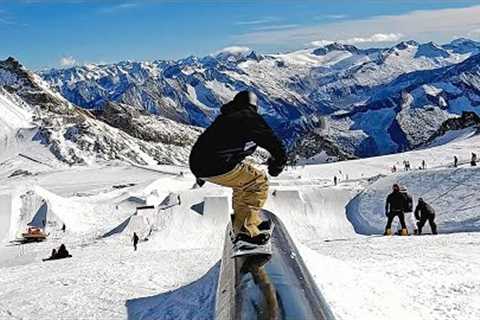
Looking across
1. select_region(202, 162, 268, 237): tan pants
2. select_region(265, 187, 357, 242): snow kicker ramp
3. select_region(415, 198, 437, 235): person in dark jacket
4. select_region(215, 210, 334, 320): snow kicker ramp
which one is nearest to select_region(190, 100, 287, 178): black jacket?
select_region(202, 162, 268, 237): tan pants

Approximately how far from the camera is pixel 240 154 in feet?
28.8

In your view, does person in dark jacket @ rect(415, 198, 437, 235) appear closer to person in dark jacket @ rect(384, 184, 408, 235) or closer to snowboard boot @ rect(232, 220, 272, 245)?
person in dark jacket @ rect(384, 184, 408, 235)

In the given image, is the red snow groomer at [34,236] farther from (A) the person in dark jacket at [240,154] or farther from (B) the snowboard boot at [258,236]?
(B) the snowboard boot at [258,236]

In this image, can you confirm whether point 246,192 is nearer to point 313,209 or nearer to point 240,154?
point 240,154

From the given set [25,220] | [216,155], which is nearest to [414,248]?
Result: [216,155]

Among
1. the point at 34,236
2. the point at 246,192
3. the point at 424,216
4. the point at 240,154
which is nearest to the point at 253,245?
the point at 246,192

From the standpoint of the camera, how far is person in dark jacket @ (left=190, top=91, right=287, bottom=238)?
8.61m

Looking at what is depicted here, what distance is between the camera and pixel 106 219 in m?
47.5

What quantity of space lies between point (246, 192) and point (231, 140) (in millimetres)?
993

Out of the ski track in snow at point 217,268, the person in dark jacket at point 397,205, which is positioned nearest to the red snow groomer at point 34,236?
the ski track in snow at point 217,268

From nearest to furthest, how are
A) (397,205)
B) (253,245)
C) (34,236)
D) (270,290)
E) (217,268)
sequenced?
(270,290) < (253,245) < (217,268) < (397,205) < (34,236)

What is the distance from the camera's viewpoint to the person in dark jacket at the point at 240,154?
28.2 ft

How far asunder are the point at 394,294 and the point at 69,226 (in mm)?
40685

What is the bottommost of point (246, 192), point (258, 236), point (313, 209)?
point (313, 209)
